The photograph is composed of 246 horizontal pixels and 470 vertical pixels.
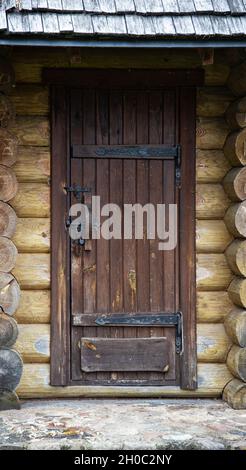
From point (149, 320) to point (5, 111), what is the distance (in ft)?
7.10

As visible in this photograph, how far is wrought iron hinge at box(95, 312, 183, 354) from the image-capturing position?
6.59 m

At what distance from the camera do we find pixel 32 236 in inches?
260

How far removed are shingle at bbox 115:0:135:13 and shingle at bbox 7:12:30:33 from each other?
0.69 metres

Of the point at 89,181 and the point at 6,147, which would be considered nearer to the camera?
the point at 6,147

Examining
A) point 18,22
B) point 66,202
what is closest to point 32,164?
point 66,202

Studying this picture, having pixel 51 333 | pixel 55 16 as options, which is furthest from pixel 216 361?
pixel 55 16

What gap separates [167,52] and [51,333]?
264cm

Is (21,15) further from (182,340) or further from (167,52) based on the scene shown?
(182,340)

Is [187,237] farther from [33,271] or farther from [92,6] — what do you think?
[92,6]

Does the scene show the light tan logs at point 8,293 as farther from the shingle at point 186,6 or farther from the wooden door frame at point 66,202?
the shingle at point 186,6
